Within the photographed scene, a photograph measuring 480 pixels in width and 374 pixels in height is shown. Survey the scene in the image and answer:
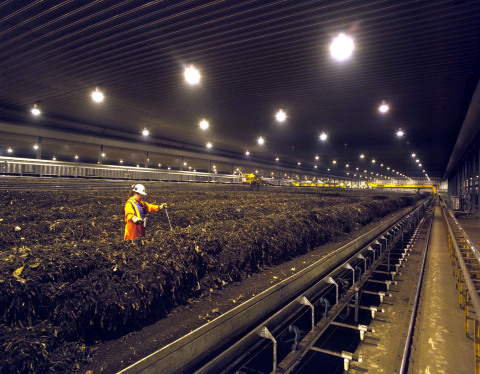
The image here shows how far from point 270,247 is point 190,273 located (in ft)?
5.72

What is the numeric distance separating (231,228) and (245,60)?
5.91m

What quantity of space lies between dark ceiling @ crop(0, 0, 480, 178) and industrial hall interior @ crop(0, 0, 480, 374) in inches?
2.7

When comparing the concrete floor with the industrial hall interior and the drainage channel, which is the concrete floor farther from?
the drainage channel

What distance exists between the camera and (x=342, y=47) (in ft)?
24.7

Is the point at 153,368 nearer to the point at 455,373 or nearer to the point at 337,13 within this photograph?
the point at 455,373

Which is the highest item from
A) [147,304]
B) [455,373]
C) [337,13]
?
[337,13]

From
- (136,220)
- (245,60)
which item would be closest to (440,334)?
(136,220)

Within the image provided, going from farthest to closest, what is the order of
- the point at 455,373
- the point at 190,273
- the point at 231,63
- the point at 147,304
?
the point at 231,63
the point at 455,373
the point at 190,273
the point at 147,304

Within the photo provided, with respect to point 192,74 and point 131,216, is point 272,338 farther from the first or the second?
point 192,74

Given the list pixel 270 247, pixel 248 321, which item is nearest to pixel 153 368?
pixel 248 321

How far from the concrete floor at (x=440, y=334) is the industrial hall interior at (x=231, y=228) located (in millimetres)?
40

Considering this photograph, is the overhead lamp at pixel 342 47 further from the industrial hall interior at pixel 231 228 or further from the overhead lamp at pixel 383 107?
the overhead lamp at pixel 383 107

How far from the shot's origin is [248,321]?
3.01 meters

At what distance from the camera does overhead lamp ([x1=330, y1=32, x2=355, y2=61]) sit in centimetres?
711
